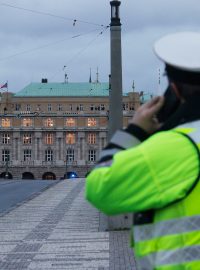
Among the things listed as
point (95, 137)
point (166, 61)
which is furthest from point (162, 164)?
point (95, 137)

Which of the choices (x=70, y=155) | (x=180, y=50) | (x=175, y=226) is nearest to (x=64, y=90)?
(x=70, y=155)

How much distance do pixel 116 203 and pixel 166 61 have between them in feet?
1.56

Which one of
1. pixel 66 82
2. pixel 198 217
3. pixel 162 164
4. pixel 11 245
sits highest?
pixel 66 82

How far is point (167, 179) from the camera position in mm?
2072

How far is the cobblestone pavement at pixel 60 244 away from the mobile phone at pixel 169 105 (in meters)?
6.22

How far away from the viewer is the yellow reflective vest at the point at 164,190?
2072mm

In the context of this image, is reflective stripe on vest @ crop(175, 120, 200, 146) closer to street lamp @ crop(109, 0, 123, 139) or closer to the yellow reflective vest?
the yellow reflective vest

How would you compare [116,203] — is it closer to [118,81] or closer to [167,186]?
[167,186]

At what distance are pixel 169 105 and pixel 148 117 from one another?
80mm

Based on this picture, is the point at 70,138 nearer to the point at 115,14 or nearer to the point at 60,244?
the point at 115,14

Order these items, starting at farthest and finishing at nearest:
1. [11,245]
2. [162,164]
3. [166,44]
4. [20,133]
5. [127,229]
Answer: [20,133] < [127,229] < [11,245] < [166,44] < [162,164]

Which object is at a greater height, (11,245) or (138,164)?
(138,164)

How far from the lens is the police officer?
2074 mm

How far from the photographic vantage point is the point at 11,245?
426 inches
